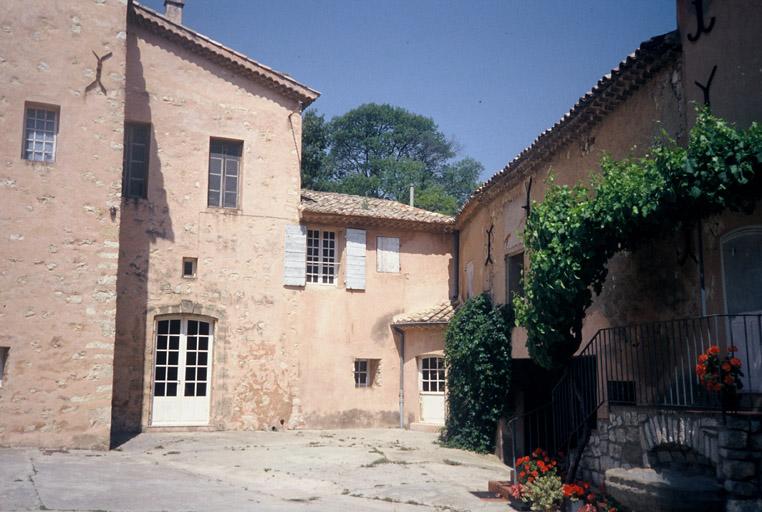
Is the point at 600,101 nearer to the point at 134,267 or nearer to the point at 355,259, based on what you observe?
the point at 355,259

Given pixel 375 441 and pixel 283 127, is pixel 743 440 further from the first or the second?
pixel 283 127

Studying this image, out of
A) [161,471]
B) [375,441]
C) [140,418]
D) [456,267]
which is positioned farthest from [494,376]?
[140,418]

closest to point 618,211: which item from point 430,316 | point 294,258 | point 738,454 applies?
point 738,454

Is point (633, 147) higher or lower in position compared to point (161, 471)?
higher

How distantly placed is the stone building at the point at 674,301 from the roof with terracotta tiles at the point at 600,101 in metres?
0.02

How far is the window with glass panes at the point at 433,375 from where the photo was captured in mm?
18922

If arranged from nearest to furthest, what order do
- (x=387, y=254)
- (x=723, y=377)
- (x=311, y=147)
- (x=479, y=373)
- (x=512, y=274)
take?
(x=723, y=377) < (x=512, y=274) < (x=479, y=373) < (x=387, y=254) < (x=311, y=147)

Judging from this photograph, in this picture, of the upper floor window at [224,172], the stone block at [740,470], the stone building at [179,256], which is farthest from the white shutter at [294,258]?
the stone block at [740,470]

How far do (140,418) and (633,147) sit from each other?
12186 millimetres

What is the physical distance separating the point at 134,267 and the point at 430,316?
7499 millimetres

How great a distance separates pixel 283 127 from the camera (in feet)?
61.9

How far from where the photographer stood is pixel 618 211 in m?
8.63

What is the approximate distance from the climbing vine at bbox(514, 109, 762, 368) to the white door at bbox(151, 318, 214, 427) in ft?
30.6

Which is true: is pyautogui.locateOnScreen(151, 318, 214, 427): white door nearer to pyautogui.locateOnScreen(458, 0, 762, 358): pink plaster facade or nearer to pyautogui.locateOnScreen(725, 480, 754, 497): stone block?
pyautogui.locateOnScreen(458, 0, 762, 358): pink plaster facade
